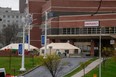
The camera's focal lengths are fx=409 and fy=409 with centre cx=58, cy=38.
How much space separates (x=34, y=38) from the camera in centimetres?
11738

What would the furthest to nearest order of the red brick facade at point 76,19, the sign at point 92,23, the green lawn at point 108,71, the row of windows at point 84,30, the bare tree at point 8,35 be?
the bare tree at point 8,35 → the red brick facade at point 76,19 → the row of windows at point 84,30 → the sign at point 92,23 → the green lawn at point 108,71

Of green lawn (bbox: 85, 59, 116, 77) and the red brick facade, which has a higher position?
the red brick facade

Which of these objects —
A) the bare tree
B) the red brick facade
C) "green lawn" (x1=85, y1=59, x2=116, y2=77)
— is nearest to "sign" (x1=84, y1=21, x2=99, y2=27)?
the red brick facade

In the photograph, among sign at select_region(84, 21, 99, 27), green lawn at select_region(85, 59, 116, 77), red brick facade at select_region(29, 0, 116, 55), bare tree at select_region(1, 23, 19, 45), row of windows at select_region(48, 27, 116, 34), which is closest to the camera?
green lawn at select_region(85, 59, 116, 77)

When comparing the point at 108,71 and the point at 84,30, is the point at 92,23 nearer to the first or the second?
the point at 108,71

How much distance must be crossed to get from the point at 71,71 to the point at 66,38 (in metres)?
43.1

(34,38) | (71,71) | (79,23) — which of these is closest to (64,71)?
(71,71)

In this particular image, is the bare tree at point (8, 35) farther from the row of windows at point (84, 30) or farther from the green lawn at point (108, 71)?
the green lawn at point (108, 71)

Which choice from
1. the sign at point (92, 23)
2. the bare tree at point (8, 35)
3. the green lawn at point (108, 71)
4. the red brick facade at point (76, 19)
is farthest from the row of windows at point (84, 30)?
the bare tree at point (8, 35)

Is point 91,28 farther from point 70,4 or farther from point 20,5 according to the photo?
point 20,5

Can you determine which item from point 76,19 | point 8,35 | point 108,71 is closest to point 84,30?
point 76,19

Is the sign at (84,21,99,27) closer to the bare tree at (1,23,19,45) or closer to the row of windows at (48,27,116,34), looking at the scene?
the row of windows at (48,27,116,34)

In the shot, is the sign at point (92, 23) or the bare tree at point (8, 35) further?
the bare tree at point (8, 35)

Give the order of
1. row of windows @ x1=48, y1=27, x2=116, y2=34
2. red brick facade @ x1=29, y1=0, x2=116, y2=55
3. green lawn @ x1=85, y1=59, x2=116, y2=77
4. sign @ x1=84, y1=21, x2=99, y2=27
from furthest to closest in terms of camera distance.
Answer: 1. red brick facade @ x1=29, y1=0, x2=116, y2=55
2. row of windows @ x1=48, y1=27, x2=116, y2=34
3. sign @ x1=84, y1=21, x2=99, y2=27
4. green lawn @ x1=85, y1=59, x2=116, y2=77
